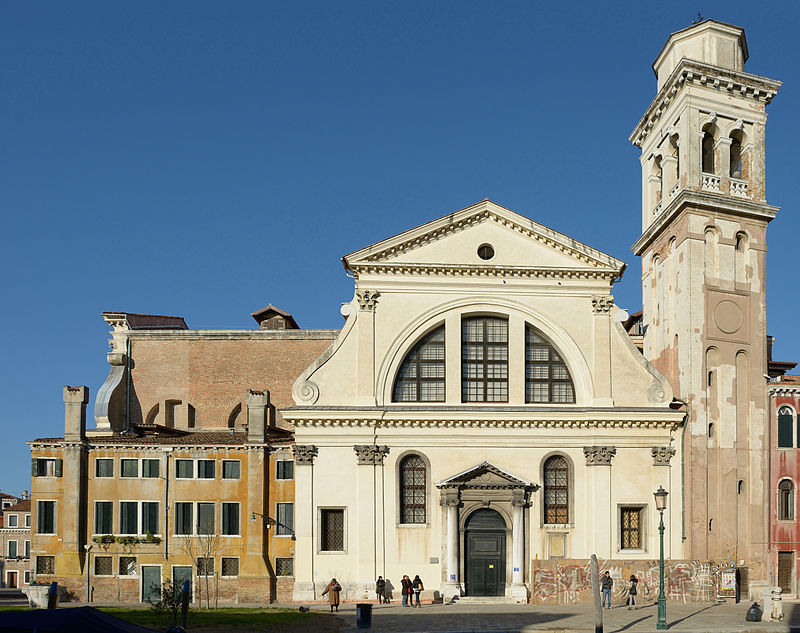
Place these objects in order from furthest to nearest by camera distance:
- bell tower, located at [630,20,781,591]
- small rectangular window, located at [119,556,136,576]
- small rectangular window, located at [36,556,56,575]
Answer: small rectangular window, located at [119,556,136,576] → small rectangular window, located at [36,556,56,575] → bell tower, located at [630,20,781,591]

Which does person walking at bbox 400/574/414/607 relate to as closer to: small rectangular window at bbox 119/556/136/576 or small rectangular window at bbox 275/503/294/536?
small rectangular window at bbox 275/503/294/536

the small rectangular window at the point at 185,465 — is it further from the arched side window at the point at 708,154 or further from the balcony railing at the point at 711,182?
the arched side window at the point at 708,154

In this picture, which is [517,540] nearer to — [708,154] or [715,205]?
[715,205]

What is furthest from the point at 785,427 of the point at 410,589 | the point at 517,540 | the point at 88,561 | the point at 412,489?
the point at 88,561

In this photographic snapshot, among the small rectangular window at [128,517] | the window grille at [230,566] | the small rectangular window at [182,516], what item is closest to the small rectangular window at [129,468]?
the small rectangular window at [128,517]

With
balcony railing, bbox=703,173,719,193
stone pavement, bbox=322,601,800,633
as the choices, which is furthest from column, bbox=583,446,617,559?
balcony railing, bbox=703,173,719,193

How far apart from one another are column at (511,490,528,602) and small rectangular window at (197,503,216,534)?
39.9ft

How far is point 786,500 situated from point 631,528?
22.6 ft

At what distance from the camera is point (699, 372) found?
3722 cm

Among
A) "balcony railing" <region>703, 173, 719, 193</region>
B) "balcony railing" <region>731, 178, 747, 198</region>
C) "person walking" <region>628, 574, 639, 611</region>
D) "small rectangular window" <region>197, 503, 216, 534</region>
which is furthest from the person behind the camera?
"balcony railing" <region>731, 178, 747, 198</region>

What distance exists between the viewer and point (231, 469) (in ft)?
125

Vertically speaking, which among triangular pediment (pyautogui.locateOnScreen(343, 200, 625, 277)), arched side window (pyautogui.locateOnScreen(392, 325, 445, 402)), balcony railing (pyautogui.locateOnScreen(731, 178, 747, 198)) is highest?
balcony railing (pyautogui.locateOnScreen(731, 178, 747, 198))

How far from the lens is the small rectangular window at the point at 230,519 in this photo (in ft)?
124

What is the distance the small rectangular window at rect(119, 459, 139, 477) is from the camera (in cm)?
3828
